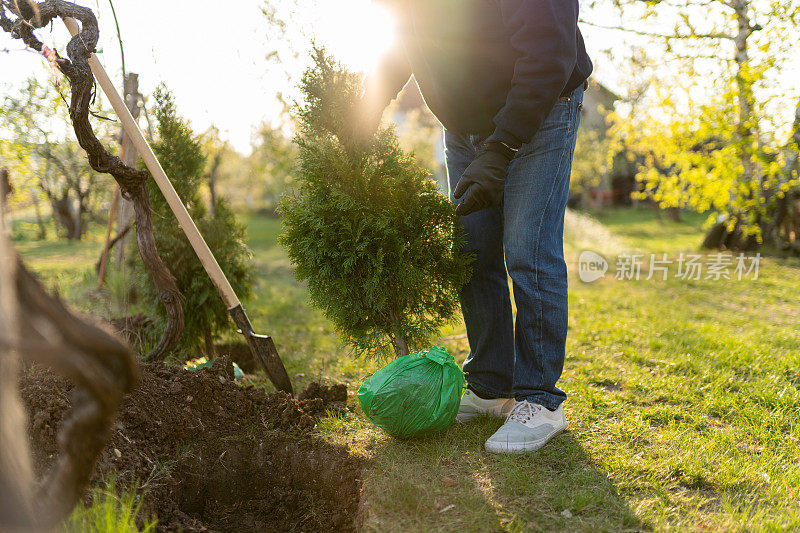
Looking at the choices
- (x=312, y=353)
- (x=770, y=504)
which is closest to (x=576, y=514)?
(x=770, y=504)

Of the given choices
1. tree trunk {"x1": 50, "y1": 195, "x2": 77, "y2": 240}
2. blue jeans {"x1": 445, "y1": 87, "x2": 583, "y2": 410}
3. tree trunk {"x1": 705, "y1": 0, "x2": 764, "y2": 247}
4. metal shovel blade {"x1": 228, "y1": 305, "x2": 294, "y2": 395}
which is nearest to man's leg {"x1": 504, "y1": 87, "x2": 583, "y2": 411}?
blue jeans {"x1": 445, "y1": 87, "x2": 583, "y2": 410}

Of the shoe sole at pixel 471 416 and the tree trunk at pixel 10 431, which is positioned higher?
the tree trunk at pixel 10 431

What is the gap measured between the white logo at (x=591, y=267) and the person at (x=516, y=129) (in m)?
5.56

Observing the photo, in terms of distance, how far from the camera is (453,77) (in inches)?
99.0

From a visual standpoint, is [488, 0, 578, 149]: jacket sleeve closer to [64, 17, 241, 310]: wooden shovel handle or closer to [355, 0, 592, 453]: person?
[355, 0, 592, 453]: person

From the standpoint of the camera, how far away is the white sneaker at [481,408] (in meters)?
2.89

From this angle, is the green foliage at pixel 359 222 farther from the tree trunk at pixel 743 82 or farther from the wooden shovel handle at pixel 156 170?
the tree trunk at pixel 743 82

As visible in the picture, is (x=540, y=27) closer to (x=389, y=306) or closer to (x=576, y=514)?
(x=389, y=306)

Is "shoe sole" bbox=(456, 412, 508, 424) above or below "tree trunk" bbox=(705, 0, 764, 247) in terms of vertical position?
below

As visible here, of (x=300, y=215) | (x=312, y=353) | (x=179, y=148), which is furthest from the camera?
(x=312, y=353)

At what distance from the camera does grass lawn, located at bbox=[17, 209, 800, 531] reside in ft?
6.56

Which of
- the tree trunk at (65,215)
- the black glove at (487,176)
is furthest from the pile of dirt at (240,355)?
the tree trunk at (65,215)

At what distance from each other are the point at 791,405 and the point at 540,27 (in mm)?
2521

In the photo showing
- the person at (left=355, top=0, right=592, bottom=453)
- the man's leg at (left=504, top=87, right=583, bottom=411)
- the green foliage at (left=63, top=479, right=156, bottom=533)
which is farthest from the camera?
the man's leg at (left=504, top=87, right=583, bottom=411)
